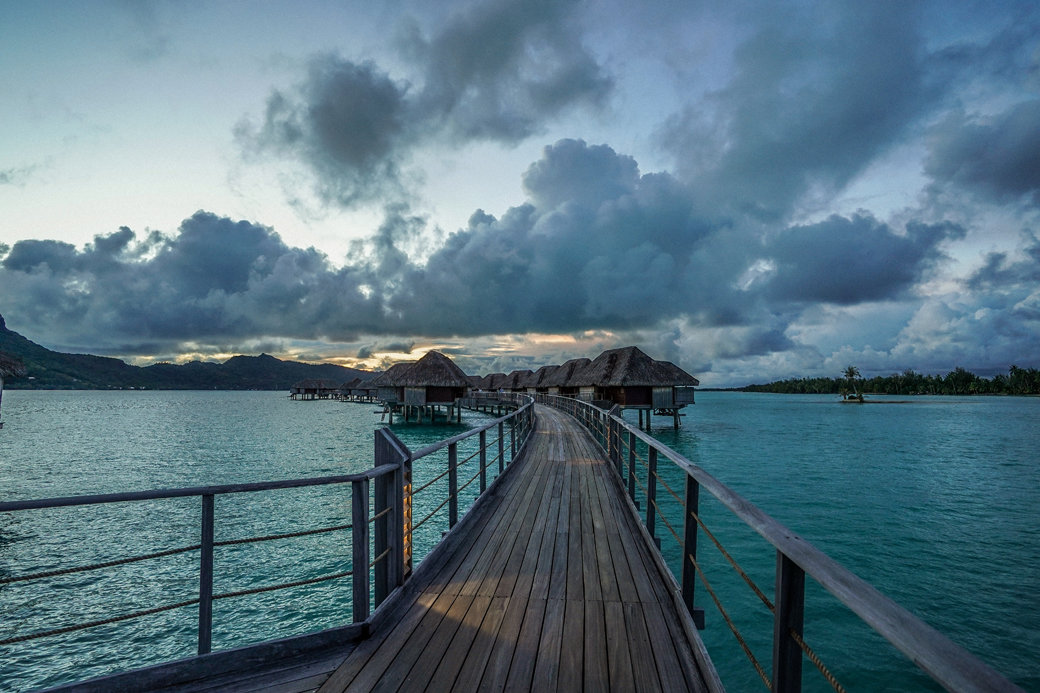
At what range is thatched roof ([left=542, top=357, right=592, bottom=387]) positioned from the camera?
5023 centimetres

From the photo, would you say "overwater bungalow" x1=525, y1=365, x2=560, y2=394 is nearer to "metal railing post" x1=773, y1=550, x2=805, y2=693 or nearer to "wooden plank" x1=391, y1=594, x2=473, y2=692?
"wooden plank" x1=391, y1=594, x2=473, y2=692

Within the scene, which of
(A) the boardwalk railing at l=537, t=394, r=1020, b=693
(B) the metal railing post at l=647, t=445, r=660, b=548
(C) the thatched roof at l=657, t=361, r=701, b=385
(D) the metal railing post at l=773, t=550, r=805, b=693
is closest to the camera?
(A) the boardwalk railing at l=537, t=394, r=1020, b=693

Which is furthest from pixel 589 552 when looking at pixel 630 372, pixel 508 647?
pixel 630 372

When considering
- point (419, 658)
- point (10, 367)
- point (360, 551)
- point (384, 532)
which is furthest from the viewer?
point (10, 367)

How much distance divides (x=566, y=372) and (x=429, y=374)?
1972cm

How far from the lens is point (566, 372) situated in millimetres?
52250

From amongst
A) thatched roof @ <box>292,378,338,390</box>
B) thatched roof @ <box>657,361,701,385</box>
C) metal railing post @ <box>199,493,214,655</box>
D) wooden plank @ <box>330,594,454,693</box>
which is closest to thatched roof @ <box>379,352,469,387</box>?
thatched roof @ <box>657,361,701,385</box>

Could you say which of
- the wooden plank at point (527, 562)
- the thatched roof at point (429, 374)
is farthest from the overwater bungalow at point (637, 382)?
the wooden plank at point (527, 562)

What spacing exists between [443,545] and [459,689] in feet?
6.95

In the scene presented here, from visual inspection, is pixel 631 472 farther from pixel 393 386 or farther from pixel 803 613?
pixel 393 386

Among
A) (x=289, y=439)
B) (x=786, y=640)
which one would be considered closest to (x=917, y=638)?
(x=786, y=640)

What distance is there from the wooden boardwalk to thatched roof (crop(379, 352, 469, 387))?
31.7 m

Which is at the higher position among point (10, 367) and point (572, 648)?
point (10, 367)

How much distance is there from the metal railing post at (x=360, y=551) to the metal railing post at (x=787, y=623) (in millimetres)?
2319
